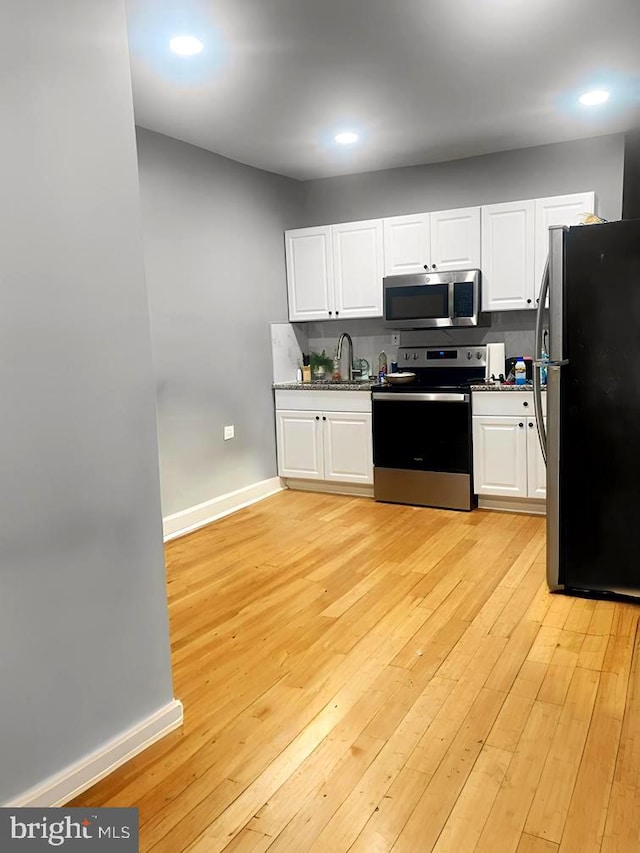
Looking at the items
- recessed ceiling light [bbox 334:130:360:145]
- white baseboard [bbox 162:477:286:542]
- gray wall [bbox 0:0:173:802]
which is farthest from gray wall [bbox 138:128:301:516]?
gray wall [bbox 0:0:173:802]

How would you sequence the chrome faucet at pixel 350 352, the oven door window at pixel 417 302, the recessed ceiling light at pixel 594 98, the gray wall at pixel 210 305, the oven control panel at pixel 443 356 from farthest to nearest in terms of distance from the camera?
the chrome faucet at pixel 350 352 → the oven control panel at pixel 443 356 → the oven door window at pixel 417 302 → the gray wall at pixel 210 305 → the recessed ceiling light at pixel 594 98

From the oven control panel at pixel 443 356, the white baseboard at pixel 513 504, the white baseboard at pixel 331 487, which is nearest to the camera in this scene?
the white baseboard at pixel 513 504

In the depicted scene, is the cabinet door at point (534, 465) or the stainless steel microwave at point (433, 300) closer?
the cabinet door at point (534, 465)

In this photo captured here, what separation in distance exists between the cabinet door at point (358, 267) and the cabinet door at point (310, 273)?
7 centimetres

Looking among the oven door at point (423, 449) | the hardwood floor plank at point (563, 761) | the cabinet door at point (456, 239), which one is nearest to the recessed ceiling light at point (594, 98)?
the cabinet door at point (456, 239)

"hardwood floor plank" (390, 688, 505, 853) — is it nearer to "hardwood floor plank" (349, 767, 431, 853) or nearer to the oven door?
"hardwood floor plank" (349, 767, 431, 853)

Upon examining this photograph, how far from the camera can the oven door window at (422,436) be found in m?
4.74

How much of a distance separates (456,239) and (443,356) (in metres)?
0.88

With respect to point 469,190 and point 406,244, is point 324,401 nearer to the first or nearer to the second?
point 406,244

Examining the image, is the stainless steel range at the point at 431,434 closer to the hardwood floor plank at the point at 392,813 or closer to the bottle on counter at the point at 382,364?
the bottle on counter at the point at 382,364

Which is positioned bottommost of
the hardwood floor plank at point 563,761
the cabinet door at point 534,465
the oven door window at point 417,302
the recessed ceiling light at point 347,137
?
the hardwood floor plank at point 563,761

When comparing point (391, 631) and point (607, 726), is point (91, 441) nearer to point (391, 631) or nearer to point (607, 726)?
point (391, 631)

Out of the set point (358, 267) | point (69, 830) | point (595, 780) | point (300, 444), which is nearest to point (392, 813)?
point (595, 780)

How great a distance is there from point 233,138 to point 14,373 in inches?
125
